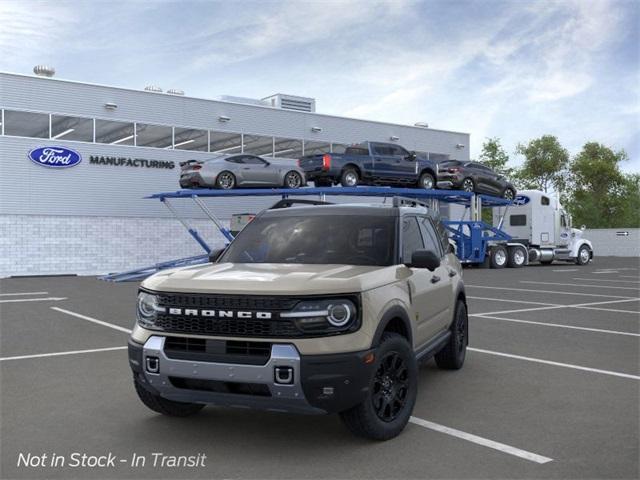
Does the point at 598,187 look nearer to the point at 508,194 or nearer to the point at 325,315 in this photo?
the point at 508,194

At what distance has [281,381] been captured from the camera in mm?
4141

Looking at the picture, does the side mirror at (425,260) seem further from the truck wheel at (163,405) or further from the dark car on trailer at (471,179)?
the dark car on trailer at (471,179)

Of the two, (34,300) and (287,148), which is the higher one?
(287,148)

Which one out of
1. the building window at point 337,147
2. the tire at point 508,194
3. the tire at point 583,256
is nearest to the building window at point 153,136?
the building window at point 337,147

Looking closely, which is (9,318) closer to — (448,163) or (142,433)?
(142,433)

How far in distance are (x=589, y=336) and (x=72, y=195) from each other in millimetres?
23230

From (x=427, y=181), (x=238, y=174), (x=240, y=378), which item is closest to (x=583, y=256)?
(x=427, y=181)

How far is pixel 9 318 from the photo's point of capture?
11883 mm

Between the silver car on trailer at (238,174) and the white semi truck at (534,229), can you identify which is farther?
the white semi truck at (534,229)

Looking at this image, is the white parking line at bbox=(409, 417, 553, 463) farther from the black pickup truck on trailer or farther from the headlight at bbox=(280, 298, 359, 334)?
the black pickup truck on trailer

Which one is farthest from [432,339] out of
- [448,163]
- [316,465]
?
[448,163]

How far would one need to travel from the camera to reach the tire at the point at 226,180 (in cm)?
2473

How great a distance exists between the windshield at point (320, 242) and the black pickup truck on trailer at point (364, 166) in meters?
18.7

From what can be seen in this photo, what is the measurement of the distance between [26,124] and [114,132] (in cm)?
358
